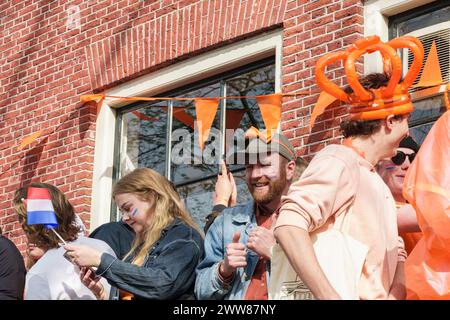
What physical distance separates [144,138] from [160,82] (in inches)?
23.0

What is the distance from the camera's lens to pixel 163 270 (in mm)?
5203

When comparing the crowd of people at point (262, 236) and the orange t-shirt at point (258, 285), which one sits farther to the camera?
the orange t-shirt at point (258, 285)

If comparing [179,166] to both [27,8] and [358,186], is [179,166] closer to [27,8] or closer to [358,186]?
[27,8]

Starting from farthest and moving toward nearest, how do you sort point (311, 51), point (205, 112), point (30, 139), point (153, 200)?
point (30, 139)
point (205, 112)
point (311, 51)
point (153, 200)

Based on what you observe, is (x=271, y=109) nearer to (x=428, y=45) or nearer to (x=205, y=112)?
(x=205, y=112)

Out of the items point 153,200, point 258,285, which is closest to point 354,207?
point 258,285

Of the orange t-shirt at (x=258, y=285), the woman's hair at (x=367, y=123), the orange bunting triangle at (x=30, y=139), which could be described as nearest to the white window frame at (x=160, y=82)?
the orange bunting triangle at (x=30, y=139)

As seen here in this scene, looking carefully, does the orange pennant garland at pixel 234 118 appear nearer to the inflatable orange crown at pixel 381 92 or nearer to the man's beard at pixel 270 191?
the man's beard at pixel 270 191

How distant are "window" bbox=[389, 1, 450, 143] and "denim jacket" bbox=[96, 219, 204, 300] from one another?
83.5 inches

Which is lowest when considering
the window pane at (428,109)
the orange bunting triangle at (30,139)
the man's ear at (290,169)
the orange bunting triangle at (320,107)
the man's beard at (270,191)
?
the man's beard at (270,191)

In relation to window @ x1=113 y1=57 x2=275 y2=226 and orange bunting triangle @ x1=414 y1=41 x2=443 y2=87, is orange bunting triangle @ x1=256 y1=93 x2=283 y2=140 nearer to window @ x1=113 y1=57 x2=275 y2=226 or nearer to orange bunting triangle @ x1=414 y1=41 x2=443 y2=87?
window @ x1=113 y1=57 x2=275 y2=226

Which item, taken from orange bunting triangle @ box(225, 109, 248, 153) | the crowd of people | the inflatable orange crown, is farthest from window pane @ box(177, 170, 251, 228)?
the inflatable orange crown

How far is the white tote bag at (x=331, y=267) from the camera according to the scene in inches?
161
